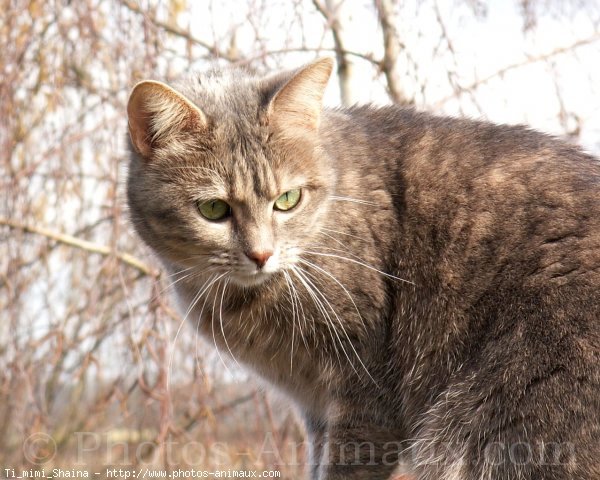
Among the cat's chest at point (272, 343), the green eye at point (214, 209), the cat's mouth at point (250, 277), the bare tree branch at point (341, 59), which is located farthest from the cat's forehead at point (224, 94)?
the bare tree branch at point (341, 59)

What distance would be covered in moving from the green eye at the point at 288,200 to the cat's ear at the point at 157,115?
33 centimetres

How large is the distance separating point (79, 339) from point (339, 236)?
5.81 feet

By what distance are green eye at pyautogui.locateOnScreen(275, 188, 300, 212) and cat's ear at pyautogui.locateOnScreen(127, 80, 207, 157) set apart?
33 centimetres

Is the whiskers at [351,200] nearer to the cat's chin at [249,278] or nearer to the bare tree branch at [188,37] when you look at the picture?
the cat's chin at [249,278]

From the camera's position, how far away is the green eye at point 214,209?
2.28 metres

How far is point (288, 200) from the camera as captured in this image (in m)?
2.37

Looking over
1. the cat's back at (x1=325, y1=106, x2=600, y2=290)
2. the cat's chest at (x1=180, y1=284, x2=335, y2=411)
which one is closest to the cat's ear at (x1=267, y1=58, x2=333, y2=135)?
the cat's back at (x1=325, y1=106, x2=600, y2=290)

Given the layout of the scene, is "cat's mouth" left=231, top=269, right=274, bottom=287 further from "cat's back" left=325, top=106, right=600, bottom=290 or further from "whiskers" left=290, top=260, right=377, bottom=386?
"cat's back" left=325, top=106, right=600, bottom=290

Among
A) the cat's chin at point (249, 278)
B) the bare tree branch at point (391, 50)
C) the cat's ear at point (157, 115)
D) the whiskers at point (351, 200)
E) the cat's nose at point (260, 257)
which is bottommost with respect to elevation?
the cat's chin at point (249, 278)

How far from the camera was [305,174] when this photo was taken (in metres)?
2.38

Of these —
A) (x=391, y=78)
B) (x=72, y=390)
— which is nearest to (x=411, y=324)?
(x=391, y=78)

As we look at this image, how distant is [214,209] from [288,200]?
24 centimetres

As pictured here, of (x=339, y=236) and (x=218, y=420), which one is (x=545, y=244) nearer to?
(x=339, y=236)

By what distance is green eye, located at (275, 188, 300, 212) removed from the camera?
7.70ft
